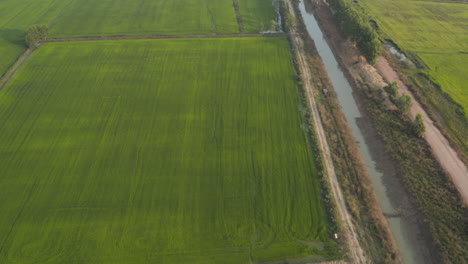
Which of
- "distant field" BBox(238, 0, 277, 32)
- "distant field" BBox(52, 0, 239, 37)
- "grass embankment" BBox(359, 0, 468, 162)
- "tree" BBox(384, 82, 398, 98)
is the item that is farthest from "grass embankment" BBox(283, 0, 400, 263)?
"distant field" BBox(52, 0, 239, 37)

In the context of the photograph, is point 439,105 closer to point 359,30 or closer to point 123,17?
point 359,30

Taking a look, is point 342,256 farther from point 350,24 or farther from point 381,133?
point 350,24

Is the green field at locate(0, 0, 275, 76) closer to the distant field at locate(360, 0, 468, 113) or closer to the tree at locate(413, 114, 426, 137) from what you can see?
the distant field at locate(360, 0, 468, 113)

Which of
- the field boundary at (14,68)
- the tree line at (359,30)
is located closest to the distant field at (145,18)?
the field boundary at (14,68)

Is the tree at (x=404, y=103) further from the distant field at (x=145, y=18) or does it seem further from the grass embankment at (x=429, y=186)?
the distant field at (x=145, y=18)

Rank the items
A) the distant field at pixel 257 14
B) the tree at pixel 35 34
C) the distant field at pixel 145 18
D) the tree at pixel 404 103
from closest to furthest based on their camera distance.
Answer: the tree at pixel 404 103 < the tree at pixel 35 34 < the distant field at pixel 145 18 < the distant field at pixel 257 14

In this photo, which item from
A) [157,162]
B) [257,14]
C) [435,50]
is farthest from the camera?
[257,14]

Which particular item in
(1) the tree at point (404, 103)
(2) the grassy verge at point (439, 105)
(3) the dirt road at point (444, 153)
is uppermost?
(1) the tree at point (404, 103)

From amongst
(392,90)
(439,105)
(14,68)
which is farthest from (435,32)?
(14,68)
